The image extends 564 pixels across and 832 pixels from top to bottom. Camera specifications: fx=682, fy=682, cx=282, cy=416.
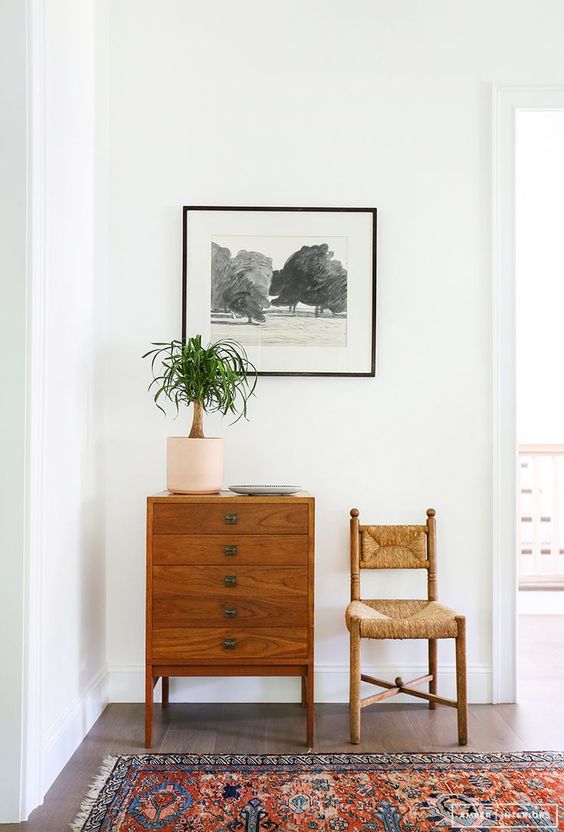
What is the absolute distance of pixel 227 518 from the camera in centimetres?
240

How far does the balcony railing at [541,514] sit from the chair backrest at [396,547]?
2.06 metres

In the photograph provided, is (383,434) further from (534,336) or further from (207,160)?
(534,336)

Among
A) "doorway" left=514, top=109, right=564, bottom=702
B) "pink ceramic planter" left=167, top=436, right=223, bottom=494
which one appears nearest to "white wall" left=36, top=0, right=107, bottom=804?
"pink ceramic planter" left=167, top=436, right=223, bottom=494

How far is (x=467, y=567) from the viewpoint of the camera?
2838mm

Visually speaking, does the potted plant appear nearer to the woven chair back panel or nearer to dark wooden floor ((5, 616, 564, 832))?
the woven chair back panel

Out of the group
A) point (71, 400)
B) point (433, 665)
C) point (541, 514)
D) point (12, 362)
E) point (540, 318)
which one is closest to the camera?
point (12, 362)

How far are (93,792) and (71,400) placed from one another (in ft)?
4.12

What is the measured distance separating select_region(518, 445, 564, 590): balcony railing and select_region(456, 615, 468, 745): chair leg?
7.60 feet

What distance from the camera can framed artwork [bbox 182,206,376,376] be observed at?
2842 mm

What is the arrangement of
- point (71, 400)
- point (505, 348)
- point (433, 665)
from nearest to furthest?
point (71, 400) → point (433, 665) → point (505, 348)

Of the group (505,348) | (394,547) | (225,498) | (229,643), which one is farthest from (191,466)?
(505,348)

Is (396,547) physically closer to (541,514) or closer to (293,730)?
(293,730)

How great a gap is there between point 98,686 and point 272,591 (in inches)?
33.1

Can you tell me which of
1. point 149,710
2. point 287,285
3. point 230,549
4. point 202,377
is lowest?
point 149,710
